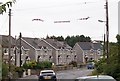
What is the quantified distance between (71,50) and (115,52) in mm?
100794

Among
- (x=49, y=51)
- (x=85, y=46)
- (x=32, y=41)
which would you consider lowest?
(x=49, y=51)

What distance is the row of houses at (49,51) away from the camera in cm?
9825

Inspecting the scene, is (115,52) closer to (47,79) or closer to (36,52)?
(47,79)

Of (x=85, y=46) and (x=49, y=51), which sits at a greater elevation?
(x=85, y=46)

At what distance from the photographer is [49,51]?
116 m

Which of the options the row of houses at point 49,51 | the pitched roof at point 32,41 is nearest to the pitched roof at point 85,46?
the row of houses at point 49,51

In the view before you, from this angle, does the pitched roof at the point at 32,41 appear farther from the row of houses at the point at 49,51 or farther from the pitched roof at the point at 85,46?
the pitched roof at the point at 85,46

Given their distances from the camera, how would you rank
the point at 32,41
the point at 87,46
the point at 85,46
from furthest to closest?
the point at 87,46 < the point at 85,46 < the point at 32,41

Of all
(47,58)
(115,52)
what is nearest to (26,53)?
(47,58)

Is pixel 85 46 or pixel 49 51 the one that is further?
Result: pixel 85 46

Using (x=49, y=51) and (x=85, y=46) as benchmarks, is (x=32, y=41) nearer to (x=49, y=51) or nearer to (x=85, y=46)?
(x=49, y=51)

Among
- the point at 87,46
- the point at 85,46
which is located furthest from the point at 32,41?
the point at 87,46

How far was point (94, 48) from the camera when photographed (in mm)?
138625

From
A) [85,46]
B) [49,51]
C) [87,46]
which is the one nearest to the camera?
[49,51]
